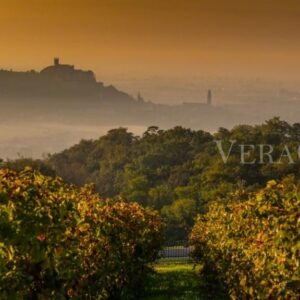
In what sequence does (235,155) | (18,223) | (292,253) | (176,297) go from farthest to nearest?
(235,155)
(176,297)
(292,253)
(18,223)

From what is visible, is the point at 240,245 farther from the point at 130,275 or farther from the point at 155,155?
the point at 155,155

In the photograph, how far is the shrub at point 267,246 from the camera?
35.4 ft

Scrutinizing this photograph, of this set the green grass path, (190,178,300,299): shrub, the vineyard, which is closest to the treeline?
the green grass path

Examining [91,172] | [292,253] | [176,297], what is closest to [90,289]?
[292,253]

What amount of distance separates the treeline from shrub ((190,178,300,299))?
3599 centimetres

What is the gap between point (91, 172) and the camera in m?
143

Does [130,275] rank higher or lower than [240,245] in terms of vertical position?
lower

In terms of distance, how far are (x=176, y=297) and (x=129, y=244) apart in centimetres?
474

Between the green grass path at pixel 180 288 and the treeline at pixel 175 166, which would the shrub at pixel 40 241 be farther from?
the treeline at pixel 175 166

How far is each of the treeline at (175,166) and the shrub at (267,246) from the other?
35989 millimetres

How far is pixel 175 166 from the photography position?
113938mm

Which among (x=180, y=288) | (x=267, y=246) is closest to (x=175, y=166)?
(x=180, y=288)

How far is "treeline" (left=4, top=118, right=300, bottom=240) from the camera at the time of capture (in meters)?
83.4

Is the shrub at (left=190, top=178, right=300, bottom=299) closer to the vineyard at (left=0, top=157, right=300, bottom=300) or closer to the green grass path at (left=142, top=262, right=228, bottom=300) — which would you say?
the vineyard at (left=0, top=157, right=300, bottom=300)
